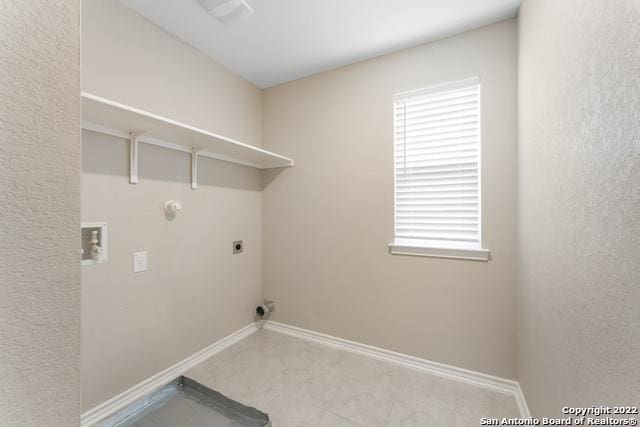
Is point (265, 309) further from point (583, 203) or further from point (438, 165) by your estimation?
point (583, 203)

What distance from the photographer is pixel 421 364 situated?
1.94 meters

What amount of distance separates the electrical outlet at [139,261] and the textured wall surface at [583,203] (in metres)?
2.15

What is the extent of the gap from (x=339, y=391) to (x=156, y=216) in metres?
1.68

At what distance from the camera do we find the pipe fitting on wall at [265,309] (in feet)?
8.18

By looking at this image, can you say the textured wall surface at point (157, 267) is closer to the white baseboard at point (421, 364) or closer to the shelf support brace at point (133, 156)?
the shelf support brace at point (133, 156)

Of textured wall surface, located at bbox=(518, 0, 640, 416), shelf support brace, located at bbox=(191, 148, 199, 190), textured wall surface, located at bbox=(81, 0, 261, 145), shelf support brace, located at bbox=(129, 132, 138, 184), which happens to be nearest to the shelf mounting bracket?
shelf support brace, located at bbox=(191, 148, 199, 190)

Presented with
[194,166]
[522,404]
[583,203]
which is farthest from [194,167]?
[522,404]

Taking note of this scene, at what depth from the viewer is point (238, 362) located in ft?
6.62

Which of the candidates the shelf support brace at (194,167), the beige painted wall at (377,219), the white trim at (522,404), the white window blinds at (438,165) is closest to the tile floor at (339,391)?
the white trim at (522,404)

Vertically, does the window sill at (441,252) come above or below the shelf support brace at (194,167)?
below

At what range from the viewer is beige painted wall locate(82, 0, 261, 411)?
1461 mm

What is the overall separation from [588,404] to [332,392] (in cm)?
129

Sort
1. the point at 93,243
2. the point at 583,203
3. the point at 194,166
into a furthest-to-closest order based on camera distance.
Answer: the point at 194,166
the point at 93,243
the point at 583,203

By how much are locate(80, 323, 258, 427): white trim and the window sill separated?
1610 millimetres
